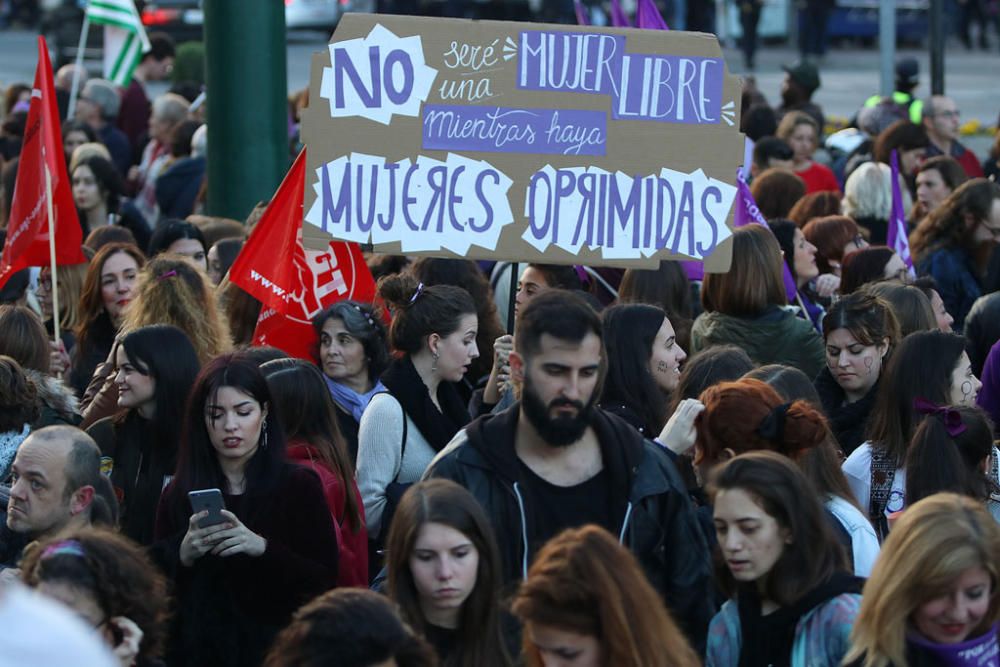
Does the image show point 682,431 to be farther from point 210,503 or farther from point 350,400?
point 350,400

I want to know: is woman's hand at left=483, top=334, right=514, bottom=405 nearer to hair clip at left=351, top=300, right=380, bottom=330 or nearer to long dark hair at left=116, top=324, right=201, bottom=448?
hair clip at left=351, top=300, right=380, bottom=330

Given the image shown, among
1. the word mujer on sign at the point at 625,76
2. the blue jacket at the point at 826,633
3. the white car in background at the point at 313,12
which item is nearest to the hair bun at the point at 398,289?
the word mujer on sign at the point at 625,76

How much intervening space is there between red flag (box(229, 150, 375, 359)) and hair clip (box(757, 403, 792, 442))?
2.81 m

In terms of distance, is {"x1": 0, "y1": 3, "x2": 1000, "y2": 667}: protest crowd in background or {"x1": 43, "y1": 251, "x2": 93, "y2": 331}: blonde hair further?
{"x1": 43, "y1": 251, "x2": 93, "y2": 331}: blonde hair

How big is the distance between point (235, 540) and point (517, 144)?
2.14m

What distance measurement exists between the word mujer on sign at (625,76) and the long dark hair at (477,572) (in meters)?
2.41

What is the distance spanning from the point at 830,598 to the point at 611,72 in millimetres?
2763

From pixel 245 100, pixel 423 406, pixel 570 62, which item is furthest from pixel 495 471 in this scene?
pixel 245 100

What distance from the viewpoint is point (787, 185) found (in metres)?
9.94

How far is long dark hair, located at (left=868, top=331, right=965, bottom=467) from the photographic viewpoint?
18.7ft

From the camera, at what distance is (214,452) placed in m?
5.25

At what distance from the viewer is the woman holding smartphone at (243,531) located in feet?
16.5

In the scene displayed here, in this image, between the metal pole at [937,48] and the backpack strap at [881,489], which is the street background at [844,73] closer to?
the metal pole at [937,48]

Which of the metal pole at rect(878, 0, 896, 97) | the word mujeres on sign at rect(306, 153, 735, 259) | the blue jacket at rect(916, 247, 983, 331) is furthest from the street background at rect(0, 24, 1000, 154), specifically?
the word mujeres on sign at rect(306, 153, 735, 259)
